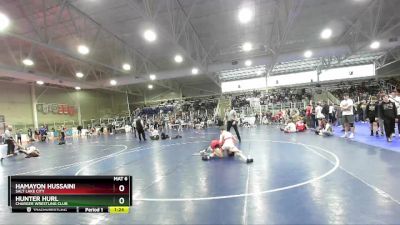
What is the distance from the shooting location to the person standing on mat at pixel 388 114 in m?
9.55

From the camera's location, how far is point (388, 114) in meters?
9.56

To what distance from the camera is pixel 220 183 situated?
5855 millimetres

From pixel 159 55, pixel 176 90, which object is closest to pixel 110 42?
pixel 159 55

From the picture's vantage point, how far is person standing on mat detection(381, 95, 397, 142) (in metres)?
9.55

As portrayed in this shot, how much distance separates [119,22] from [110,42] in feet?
13.4

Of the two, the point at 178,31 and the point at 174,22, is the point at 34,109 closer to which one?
the point at 178,31

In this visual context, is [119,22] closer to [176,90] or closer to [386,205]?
[386,205]
